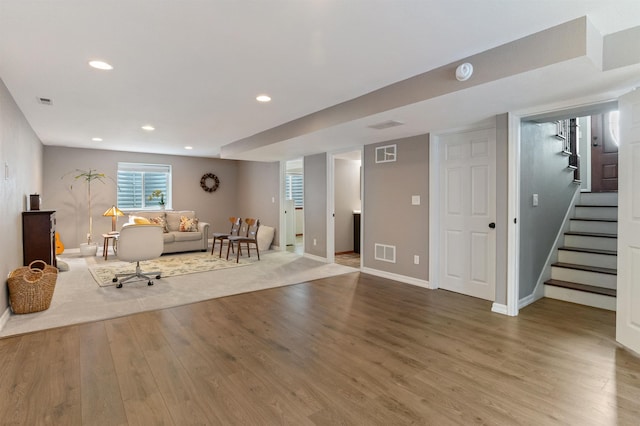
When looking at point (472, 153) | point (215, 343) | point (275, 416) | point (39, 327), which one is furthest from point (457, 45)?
point (39, 327)

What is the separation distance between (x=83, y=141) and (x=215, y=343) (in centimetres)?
583

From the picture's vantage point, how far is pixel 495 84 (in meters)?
2.54

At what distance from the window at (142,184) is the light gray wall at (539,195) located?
781 centimetres

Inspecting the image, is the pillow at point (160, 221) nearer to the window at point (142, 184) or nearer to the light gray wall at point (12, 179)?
the window at point (142, 184)

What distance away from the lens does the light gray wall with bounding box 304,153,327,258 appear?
20.6 feet

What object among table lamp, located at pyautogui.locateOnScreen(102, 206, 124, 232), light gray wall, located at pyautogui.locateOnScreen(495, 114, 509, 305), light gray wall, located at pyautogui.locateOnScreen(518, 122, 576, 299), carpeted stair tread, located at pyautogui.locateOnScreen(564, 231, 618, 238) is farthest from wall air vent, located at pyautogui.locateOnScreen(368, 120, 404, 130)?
table lamp, located at pyautogui.locateOnScreen(102, 206, 124, 232)

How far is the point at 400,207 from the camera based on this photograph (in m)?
4.81

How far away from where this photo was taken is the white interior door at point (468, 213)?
3838 mm

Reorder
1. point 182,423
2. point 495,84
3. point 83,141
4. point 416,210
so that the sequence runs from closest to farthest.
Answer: point 182,423, point 495,84, point 416,210, point 83,141

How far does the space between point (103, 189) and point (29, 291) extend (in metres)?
4.98

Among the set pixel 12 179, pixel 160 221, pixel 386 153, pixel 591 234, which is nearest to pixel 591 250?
pixel 591 234

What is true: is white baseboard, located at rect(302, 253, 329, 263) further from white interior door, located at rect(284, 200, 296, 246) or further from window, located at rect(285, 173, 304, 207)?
window, located at rect(285, 173, 304, 207)

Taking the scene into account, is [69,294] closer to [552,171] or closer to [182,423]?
[182,423]

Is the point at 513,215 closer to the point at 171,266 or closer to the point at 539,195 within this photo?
the point at 539,195
